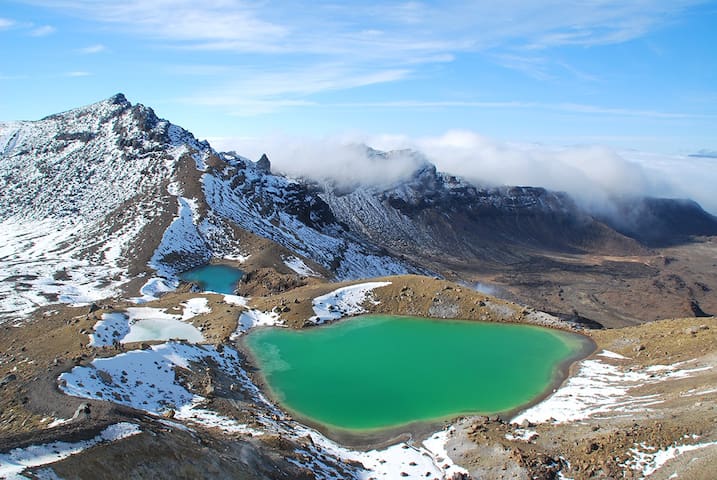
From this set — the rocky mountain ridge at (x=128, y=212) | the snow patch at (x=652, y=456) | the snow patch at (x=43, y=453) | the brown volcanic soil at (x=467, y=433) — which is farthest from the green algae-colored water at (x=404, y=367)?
the rocky mountain ridge at (x=128, y=212)

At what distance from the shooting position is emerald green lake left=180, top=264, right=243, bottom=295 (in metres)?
84.1

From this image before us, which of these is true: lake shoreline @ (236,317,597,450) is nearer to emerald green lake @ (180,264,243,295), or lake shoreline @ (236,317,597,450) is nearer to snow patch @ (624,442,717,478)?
snow patch @ (624,442,717,478)

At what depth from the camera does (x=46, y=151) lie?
157 meters

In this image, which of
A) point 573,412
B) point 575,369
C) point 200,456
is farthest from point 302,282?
point 200,456

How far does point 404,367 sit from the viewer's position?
42.7m

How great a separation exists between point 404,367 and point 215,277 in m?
56.4

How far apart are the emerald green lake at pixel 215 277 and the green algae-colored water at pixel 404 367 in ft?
112

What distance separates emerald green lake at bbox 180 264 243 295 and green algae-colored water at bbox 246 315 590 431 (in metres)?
34.3

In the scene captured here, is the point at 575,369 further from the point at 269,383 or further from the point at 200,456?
the point at 200,456

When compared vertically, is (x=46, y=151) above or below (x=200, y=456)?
above

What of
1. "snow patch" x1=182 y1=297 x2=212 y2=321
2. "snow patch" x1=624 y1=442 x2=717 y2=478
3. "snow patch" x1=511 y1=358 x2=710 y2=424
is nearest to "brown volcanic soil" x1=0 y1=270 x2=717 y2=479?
"snow patch" x1=624 y1=442 x2=717 y2=478

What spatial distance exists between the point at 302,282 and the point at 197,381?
40.1 metres

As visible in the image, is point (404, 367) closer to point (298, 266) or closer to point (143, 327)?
point (143, 327)

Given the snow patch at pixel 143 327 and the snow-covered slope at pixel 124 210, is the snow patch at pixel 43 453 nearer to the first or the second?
the snow patch at pixel 143 327
